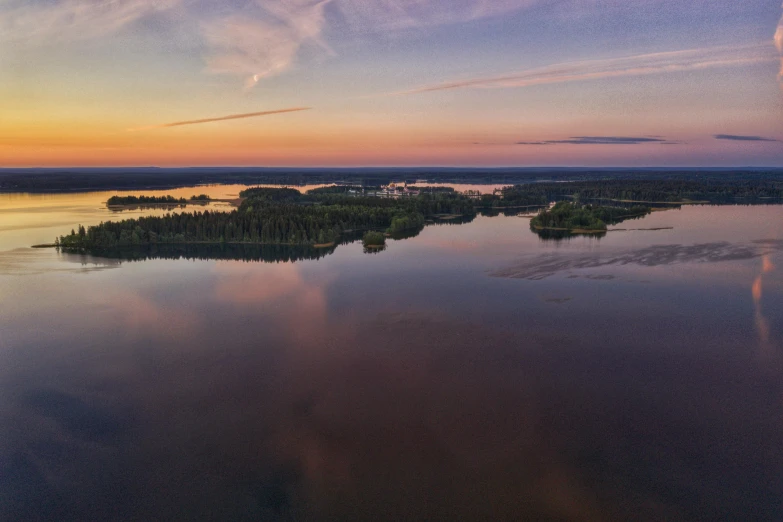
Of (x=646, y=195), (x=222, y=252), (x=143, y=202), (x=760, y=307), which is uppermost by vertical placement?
(x=143, y=202)

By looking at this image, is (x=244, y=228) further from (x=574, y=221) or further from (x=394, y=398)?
(x=394, y=398)

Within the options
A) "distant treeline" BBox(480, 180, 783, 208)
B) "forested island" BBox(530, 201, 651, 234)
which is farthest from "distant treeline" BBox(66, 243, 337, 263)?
"distant treeline" BBox(480, 180, 783, 208)

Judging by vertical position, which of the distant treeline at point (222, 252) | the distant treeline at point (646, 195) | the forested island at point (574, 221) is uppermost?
the distant treeline at point (646, 195)

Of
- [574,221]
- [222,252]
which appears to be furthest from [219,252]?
[574,221]

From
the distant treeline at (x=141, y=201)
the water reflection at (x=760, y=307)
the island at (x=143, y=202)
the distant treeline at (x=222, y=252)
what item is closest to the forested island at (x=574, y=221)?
the water reflection at (x=760, y=307)

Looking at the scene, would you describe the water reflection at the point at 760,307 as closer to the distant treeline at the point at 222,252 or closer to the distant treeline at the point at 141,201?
the distant treeline at the point at 222,252

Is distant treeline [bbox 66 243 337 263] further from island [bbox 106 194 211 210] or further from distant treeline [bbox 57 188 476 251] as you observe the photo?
island [bbox 106 194 211 210]

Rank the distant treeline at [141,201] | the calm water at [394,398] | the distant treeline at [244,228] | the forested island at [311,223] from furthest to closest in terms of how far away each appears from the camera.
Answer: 1. the distant treeline at [141,201]
2. the forested island at [311,223]
3. the distant treeline at [244,228]
4. the calm water at [394,398]

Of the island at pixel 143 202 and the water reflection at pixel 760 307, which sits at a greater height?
the island at pixel 143 202

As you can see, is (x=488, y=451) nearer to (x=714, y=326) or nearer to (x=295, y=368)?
(x=295, y=368)

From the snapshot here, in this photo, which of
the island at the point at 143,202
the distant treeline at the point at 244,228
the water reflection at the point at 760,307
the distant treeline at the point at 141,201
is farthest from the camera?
the distant treeline at the point at 141,201
